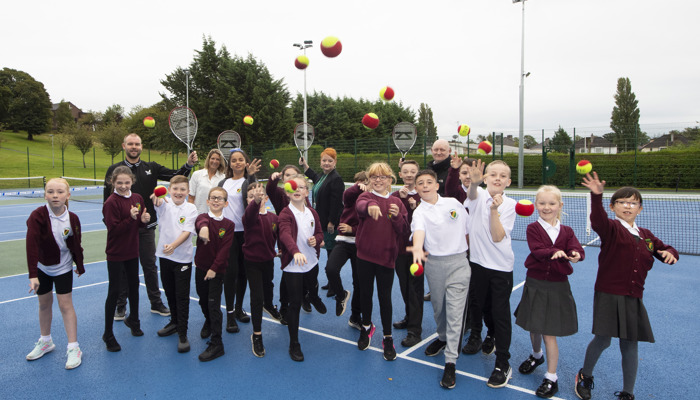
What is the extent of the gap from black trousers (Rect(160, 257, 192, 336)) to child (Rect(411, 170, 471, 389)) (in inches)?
93.9

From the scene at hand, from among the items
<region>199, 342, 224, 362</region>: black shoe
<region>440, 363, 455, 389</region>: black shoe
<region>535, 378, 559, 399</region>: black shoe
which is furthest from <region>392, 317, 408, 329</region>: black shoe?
<region>199, 342, 224, 362</region>: black shoe

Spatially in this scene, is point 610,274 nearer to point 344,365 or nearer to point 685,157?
point 344,365

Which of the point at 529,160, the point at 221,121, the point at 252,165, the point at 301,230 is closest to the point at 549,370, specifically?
the point at 301,230

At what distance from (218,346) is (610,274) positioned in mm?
3516

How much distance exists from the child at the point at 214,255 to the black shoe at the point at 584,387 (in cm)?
→ 319

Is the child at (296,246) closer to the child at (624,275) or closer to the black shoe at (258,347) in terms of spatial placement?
the black shoe at (258,347)

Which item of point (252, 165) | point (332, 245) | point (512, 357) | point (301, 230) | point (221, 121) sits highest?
point (221, 121)

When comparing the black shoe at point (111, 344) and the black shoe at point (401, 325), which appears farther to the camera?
the black shoe at point (401, 325)

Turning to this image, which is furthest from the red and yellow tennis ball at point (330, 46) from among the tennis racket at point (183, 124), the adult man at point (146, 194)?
the tennis racket at point (183, 124)

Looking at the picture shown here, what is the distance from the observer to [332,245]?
5.46 m

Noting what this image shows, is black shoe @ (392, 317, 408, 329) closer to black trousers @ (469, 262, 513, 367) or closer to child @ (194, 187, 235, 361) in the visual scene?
black trousers @ (469, 262, 513, 367)

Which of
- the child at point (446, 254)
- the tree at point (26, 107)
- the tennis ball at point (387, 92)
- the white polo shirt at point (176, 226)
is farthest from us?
the tree at point (26, 107)

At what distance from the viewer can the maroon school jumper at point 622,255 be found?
316 centimetres

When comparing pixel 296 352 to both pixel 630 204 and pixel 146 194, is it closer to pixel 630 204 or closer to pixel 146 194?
pixel 146 194
